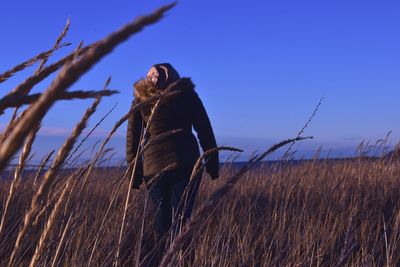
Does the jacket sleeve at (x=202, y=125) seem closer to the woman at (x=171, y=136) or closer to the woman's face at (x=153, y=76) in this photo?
the woman at (x=171, y=136)

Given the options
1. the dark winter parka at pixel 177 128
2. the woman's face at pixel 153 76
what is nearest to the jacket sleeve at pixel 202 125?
the dark winter parka at pixel 177 128

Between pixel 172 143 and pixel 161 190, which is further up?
pixel 172 143

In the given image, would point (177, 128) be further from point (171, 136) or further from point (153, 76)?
point (153, 76)

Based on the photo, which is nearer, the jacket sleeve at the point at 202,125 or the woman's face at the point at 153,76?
the woman's face at the point at 153,76

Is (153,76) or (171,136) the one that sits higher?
(153,76)

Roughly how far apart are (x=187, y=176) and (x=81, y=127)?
3.93 m

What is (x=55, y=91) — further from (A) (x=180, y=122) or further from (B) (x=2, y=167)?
(A) (x=180, y=122)

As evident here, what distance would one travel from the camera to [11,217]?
5004 mm

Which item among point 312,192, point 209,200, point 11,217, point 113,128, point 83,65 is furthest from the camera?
point 312,192

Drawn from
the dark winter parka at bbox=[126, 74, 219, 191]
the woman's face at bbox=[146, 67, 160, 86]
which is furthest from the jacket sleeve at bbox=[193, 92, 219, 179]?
the woman's face at bbox=[146, 67, 160, 86]

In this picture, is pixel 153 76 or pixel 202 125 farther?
pixel 202 125

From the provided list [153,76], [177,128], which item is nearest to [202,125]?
[177,128]

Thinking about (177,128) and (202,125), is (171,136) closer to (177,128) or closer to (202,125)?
(177,128)

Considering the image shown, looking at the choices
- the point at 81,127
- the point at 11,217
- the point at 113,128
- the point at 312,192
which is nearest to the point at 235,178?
the point at 81,127
